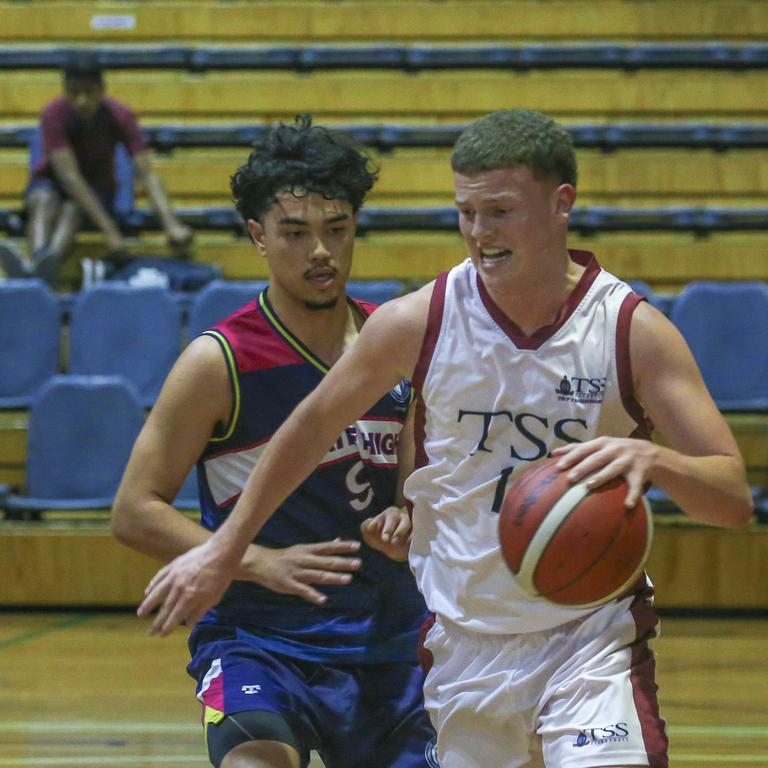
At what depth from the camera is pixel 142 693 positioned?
195 inches

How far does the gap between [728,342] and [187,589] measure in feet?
16.1

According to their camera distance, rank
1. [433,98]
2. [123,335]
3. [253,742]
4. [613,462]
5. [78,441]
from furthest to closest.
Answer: [433,98] < [123,335] < [78,441] < [253,742] < [613,462]

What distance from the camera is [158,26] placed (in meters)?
10.1

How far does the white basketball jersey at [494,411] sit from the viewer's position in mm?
2389

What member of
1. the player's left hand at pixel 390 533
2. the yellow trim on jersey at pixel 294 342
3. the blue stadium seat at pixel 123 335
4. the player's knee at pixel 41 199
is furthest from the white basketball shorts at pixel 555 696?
the player's knee at pixel 41 199

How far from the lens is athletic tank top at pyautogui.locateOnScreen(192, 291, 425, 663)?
283cm

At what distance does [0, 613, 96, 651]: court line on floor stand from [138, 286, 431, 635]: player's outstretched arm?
351 cm

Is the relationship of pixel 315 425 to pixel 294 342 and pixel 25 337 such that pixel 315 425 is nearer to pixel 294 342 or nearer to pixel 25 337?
pixel 294 342

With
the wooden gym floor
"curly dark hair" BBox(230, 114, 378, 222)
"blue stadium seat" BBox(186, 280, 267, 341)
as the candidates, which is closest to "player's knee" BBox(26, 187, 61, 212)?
"blue stadium seat" BBox(186, 280, 267, 341)

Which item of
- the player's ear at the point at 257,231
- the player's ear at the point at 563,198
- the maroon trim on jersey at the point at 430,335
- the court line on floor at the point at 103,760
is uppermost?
the player's ear at the point at 563,198

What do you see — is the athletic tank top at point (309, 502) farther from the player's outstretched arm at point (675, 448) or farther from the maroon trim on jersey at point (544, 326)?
the player's outstretched arm at point (675, 448)

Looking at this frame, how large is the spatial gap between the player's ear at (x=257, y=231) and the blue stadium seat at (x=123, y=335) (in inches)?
152

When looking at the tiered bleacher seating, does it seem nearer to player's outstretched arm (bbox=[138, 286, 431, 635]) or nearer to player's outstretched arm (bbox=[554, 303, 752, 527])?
player's outstretched arm (bbox=[138, 286, 431, 635])

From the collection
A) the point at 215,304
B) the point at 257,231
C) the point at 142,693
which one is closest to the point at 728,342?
the point at 215,304
